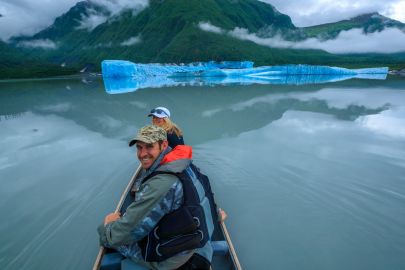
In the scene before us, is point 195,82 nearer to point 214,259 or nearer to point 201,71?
point 201,71

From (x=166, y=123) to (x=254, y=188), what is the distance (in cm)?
266

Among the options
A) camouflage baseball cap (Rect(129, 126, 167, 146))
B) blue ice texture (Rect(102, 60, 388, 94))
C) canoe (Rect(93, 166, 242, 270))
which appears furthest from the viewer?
blue ice texture (Rect(102, 60, 388, 94))

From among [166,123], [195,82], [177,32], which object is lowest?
[195,82]

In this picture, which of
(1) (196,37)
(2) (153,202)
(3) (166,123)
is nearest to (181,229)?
(2) (153,202)

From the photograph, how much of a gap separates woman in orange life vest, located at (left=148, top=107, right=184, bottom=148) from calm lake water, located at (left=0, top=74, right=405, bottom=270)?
1.60 m

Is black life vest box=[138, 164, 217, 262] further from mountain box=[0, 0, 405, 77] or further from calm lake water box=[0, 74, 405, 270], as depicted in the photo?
mountain box=[0, 0, 405, 77]

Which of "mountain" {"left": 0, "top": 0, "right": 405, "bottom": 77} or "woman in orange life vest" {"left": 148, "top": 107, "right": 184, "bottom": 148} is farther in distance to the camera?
"mountain" {"left": 0, "top": 0, "right": 405, "bottom": 77}

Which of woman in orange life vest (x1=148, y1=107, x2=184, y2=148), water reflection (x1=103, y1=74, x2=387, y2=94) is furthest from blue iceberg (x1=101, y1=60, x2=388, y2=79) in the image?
woman in orange life vest (x1=148, y1=107, x2=184, y2=148)

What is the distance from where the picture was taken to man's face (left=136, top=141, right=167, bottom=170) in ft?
8.68

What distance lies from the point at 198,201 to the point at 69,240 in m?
3.29

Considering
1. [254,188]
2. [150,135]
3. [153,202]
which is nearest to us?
[153,202]

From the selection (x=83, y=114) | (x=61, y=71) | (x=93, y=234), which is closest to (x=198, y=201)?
(x=93, y=234)

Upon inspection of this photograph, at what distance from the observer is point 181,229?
2.40 metres

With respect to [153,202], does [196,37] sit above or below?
above
